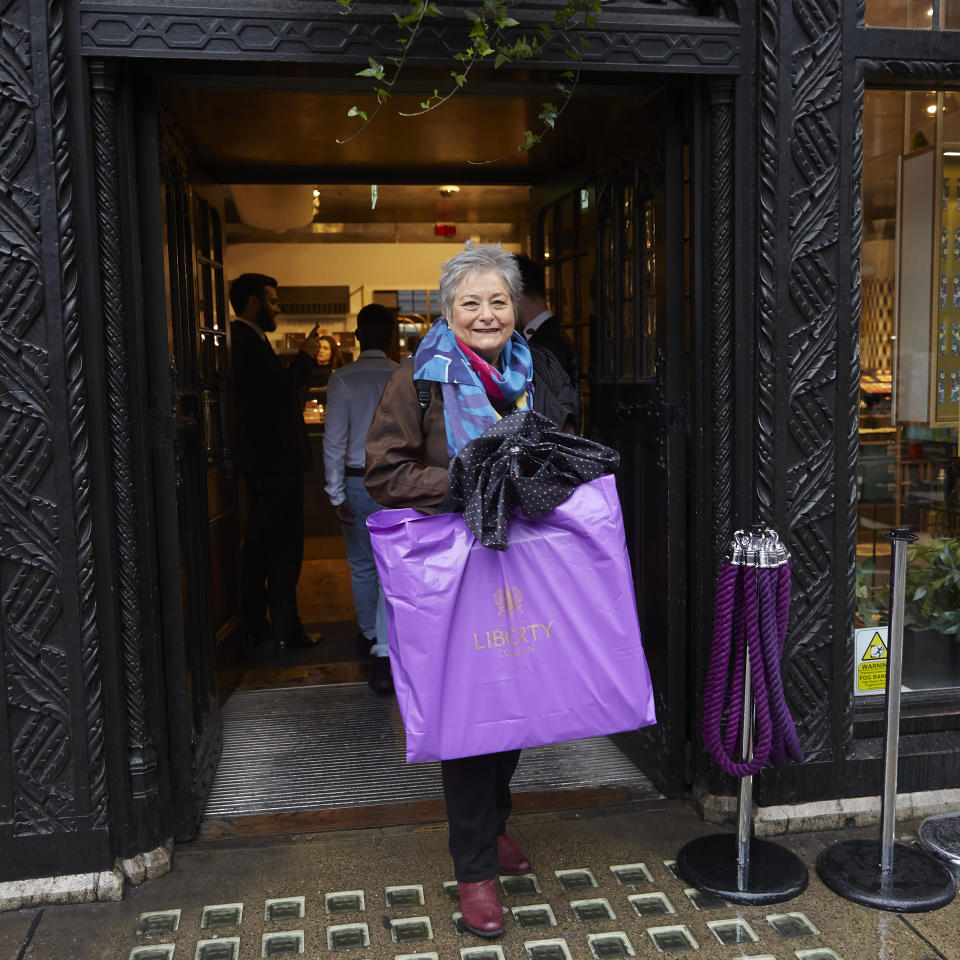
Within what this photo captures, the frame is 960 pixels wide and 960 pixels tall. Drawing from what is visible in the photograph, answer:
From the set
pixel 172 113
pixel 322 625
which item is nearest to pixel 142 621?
pixel 172 113

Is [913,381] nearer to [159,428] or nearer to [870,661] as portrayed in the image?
[870,661]

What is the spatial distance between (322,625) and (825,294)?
13.4 ft

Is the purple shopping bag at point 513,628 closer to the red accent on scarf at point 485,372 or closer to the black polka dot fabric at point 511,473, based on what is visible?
the black polka dot fabric at point 511,473

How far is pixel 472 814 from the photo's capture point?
111 inches

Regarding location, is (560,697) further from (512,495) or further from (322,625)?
(322,625)

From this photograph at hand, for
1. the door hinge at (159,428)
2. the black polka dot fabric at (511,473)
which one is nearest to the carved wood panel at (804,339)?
the black polka dot fabric at (511,473)

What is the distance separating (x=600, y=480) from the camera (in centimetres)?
269

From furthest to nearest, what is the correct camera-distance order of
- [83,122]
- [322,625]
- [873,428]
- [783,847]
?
[322,625]
[873,428]
[783,847]
[83,122]

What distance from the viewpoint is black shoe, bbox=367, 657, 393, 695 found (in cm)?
491

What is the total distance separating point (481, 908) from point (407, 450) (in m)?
1.37

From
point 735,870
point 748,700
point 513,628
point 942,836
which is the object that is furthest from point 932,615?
point 513,628

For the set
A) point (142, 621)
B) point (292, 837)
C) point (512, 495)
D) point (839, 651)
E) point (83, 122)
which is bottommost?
point (292, 837)

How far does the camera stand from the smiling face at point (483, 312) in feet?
9.24

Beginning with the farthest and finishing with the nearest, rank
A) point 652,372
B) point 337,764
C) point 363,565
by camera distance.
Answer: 1. point 363,565
2. point 337,764
3. point 652,372
